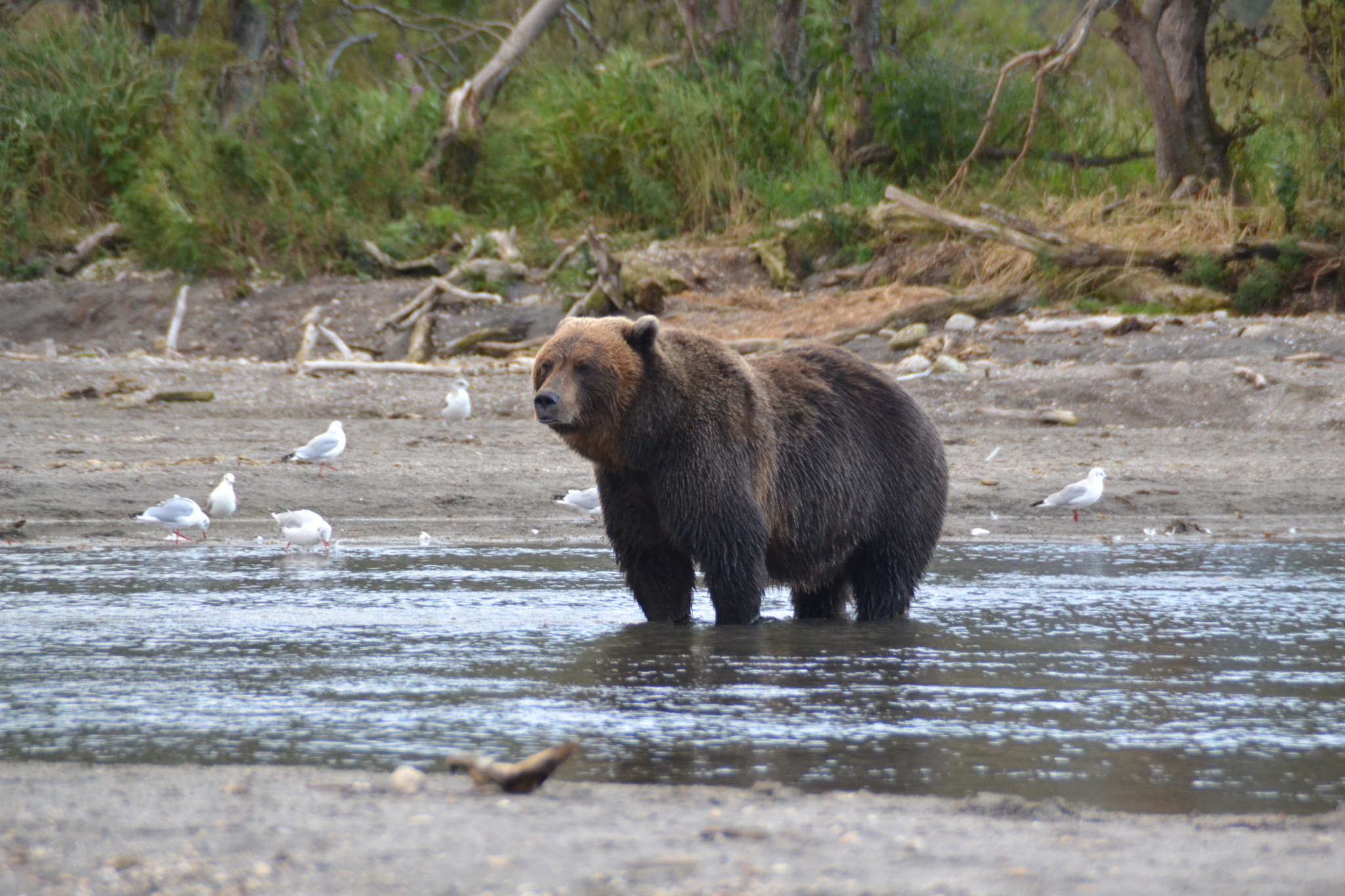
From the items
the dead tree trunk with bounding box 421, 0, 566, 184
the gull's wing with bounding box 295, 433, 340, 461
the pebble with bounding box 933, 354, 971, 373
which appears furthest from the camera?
the dead tree trunk with bounding box 421, 0, 566, 184

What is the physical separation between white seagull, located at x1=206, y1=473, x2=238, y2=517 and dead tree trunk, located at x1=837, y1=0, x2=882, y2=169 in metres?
10.1

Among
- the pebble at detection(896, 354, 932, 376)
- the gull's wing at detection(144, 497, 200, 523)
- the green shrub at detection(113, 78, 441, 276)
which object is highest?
the green shrub at detection(113, 78, 441, 276)

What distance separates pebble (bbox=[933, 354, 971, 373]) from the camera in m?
11.4

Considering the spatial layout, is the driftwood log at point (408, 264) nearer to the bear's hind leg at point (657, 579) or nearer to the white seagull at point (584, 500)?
the white seagull at point (584, 500)

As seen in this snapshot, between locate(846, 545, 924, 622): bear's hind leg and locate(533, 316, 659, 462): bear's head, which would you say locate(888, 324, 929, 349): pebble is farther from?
locate(533, 316, 659, 462): bear's head

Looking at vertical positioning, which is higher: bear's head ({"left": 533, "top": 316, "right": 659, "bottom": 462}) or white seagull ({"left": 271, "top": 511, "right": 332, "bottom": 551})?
bear's head ({"left": 533, "top": 316, "right": 659, "bottom": 462})

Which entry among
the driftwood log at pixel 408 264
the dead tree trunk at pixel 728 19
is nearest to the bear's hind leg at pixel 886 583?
the driftwood log at pixel 408 264

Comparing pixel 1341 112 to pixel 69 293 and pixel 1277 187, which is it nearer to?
pixel 1277 187

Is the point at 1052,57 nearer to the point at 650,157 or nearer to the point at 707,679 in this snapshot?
the point at 650,157

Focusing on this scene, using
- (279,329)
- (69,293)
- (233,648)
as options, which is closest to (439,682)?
(233,648)

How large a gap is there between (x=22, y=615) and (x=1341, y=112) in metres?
12.6

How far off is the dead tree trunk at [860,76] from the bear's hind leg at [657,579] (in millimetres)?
11745

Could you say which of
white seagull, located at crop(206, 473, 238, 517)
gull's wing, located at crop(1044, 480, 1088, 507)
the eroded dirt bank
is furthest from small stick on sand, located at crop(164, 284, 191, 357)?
the eroded dirt bank

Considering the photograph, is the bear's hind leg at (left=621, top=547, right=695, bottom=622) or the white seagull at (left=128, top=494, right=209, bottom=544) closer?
the bear's hind leg at (left=621, top=547, right=695, bottom=622)
